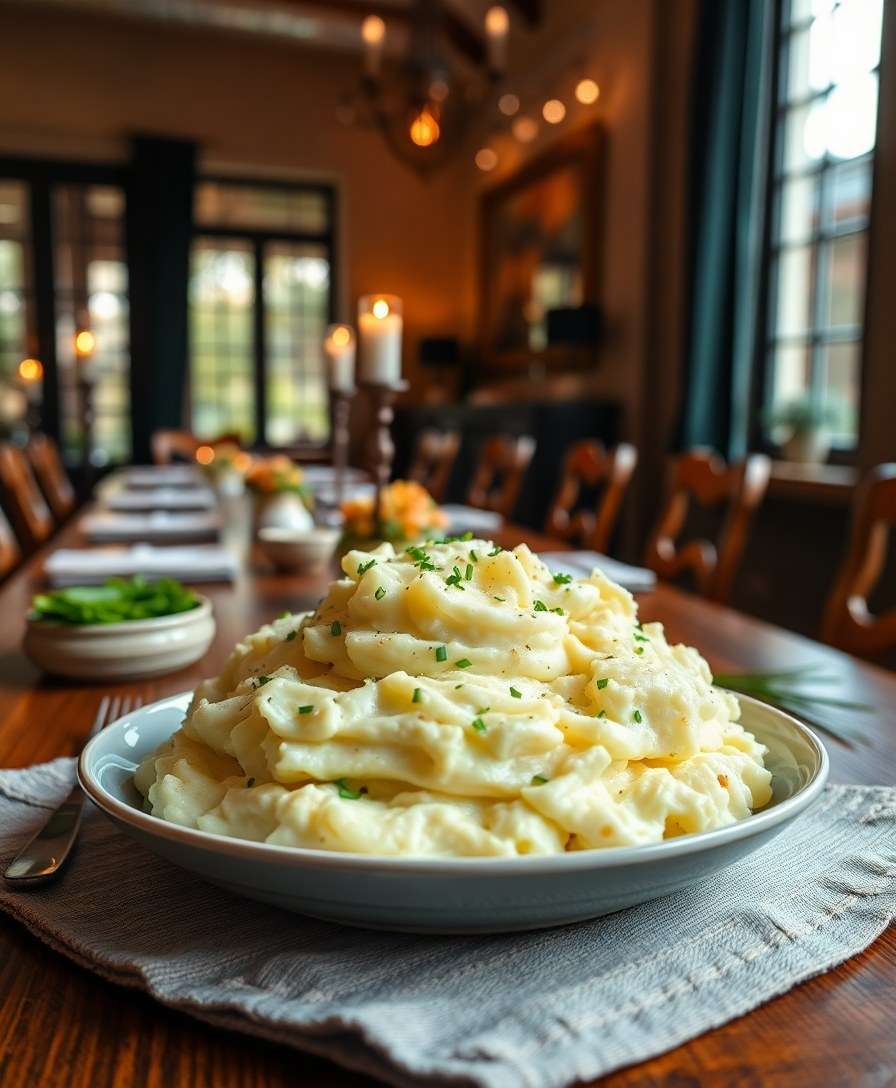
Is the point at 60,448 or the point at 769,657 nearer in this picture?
the point at 769,657

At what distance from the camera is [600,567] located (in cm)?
161

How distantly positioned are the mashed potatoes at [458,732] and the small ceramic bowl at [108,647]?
0.41m

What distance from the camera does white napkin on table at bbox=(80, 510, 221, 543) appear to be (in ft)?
7.09

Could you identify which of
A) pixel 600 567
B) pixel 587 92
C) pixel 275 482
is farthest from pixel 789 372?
pixel 600 567

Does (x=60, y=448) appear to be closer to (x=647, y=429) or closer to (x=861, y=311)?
(x=647, y=429)

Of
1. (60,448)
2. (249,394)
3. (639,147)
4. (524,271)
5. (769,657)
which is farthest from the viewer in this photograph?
(249,394)

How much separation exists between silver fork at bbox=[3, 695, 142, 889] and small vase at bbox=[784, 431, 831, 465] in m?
3.52

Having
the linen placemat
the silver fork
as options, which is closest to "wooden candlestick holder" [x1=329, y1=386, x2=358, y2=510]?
the silver fork

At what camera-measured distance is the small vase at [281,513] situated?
211cm

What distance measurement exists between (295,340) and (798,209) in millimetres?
4442

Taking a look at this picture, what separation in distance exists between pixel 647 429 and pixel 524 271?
1877 mm

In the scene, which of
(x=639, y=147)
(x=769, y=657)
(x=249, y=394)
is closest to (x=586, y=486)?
(x=639, y=147)

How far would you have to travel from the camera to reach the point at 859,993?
476 millimetres

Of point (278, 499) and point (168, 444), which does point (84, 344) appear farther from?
point (168, 444)
